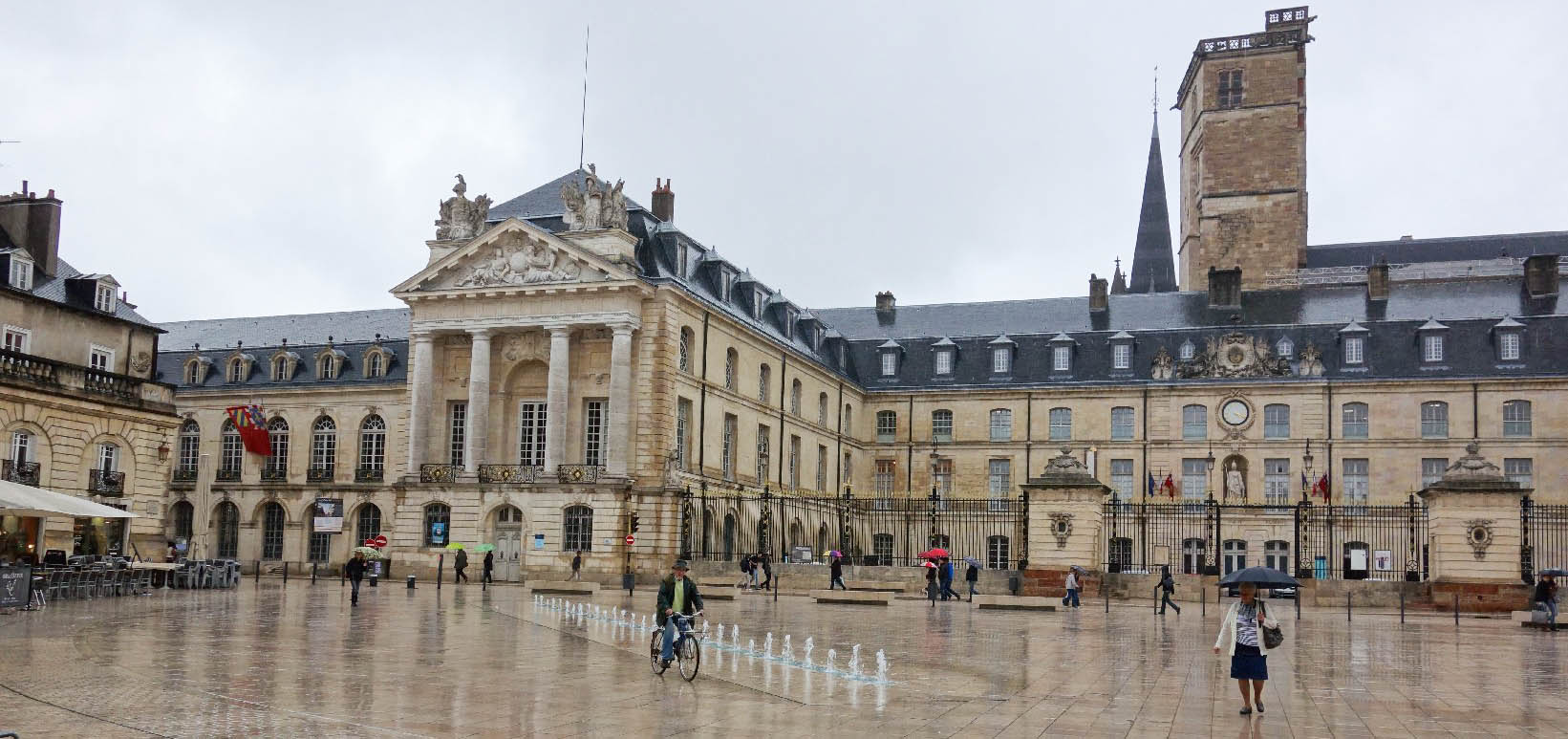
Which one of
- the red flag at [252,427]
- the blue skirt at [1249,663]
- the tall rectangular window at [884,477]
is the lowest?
the blue skirt at [1249,663]

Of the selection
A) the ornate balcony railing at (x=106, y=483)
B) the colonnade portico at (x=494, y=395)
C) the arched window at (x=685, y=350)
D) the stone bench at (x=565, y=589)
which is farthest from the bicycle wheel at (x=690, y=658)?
the arched window at (x=685, y=350)

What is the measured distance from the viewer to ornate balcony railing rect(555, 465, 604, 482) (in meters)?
47.1

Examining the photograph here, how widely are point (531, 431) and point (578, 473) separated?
3633 millimetres

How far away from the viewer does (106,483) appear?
129 ft

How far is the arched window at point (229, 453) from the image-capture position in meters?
59.1

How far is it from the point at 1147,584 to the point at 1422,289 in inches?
1224

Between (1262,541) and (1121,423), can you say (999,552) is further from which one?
(1262,541)

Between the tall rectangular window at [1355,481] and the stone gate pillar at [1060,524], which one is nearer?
the stone gate pillar at [1060,524]

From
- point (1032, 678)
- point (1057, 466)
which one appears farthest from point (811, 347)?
point (1032, 678)

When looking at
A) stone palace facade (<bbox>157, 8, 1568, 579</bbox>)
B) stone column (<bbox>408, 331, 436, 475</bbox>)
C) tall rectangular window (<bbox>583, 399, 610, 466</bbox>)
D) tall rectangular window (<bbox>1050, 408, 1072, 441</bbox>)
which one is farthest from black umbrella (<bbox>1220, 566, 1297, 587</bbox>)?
tall rectangular window (<bbox>1050, 408, 1072, 441</bbox>)

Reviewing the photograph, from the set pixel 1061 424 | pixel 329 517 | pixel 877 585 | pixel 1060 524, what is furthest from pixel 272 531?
pixel 1060 524

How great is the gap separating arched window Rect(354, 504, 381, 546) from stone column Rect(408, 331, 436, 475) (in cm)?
787

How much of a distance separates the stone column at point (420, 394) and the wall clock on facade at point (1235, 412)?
30444 mm

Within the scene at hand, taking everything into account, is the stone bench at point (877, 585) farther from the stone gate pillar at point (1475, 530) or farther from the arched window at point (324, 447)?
the arched window at point (324, 447)
